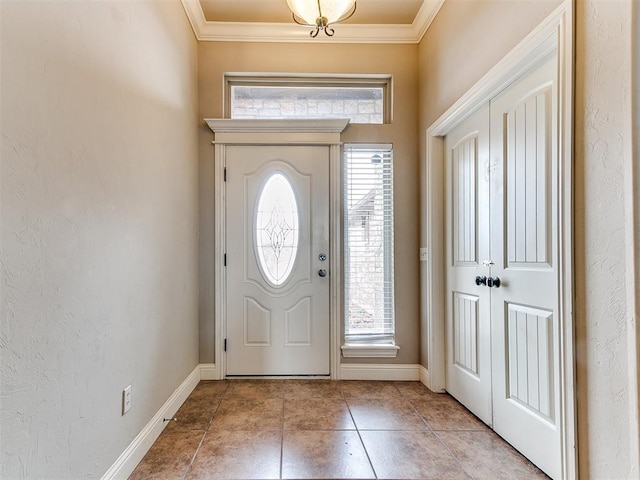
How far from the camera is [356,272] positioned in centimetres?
281

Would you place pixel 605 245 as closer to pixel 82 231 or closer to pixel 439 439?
pixel 439 439

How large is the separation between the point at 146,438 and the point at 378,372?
1.70 metres

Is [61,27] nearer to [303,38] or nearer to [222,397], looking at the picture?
[303,38]

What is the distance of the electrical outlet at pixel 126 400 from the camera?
153 cm

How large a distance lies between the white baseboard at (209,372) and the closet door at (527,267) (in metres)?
1.99

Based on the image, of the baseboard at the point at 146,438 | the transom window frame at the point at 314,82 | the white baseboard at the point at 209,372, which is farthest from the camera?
the transom window frame at the point at 314,82

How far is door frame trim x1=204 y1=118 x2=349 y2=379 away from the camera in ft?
8.98

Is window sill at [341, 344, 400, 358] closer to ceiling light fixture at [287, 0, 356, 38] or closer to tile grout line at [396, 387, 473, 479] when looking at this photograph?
tile grout line at [396, 387, 473, 479]

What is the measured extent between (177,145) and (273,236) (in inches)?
38.7

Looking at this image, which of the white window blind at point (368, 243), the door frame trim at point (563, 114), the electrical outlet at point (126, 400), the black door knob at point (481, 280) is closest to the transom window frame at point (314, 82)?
the white window blind at point (368, 243)

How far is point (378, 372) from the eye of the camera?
9.04ft

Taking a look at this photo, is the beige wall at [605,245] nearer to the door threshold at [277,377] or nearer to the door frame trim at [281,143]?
the door frame trim at [281,143]

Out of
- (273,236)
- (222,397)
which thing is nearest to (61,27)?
(273,236)

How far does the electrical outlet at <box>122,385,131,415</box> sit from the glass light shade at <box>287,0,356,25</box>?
213 centimetres
